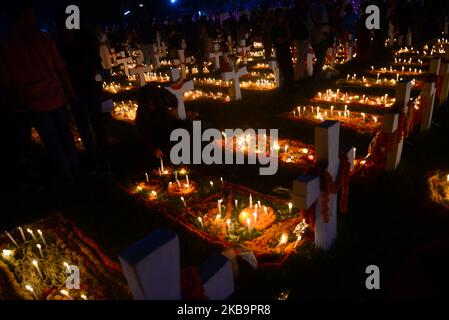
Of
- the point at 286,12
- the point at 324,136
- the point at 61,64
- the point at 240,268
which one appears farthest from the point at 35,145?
the point at 286,12

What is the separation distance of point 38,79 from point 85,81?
0.95m

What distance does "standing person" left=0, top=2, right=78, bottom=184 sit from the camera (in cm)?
436

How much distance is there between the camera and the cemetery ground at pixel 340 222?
299 cm

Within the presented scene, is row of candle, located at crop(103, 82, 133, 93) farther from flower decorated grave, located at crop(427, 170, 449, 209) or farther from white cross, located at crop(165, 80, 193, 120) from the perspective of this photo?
flower decorated grave, located at crop(427, 170, 449, 209)

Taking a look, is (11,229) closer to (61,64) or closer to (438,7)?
(61,64)

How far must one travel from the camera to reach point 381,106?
764 centimetres

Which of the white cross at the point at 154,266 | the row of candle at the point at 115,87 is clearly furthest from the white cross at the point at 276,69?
the white cross at the point at 154,266

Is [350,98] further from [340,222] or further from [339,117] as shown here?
[340,222]

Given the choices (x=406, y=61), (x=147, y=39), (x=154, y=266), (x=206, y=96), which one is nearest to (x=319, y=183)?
(x=154, y=266)

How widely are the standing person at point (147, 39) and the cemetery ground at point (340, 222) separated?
906 cm

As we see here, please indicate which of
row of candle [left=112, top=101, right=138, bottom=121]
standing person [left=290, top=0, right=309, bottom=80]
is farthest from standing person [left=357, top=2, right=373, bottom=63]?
row of candle [left=112, top=101, right=138, bottom=121]

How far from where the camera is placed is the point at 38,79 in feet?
15.0

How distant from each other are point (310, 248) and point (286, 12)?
26.3ft

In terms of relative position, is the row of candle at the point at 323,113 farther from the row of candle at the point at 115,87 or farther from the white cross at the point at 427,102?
the row of candle at the point at 115,87
